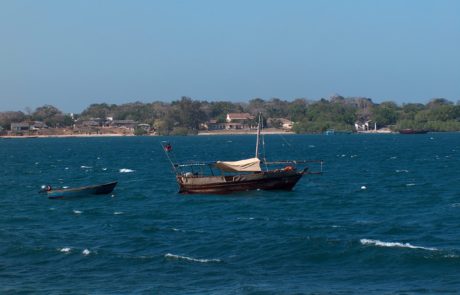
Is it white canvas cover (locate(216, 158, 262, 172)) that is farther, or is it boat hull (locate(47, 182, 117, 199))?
white canvas cover (locate(216, 158, 262, 172))

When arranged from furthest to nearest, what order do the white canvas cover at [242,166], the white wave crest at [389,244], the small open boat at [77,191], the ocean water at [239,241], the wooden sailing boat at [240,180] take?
the white canvas cover at [242,166]
the wooden sailing boat at [240,180]
the small open boat at [77,191]
the white wave crest at [389,244]
the ocean water at [239,241]

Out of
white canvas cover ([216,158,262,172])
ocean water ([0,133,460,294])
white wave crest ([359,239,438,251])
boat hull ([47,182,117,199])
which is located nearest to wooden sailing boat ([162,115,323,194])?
white canvas cover ([216,158,262,172])

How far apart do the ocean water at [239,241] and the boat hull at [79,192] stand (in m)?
0.90

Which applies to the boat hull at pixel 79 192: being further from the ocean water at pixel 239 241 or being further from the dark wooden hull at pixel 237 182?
the dark wooden hull at pixel 237 182

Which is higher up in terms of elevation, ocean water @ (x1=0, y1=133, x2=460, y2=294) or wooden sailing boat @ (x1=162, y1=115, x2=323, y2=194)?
wooden sailing boat @ (x1=162, y1=115, x2=323, y2=194)

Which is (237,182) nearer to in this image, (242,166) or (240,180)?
(240,180)

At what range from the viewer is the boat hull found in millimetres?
75188

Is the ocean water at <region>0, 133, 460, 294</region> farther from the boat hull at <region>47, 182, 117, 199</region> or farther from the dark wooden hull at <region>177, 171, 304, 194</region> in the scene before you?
the dark wooden hull at <region>177, 171, 304, 194</region>

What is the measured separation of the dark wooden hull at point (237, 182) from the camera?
76000 millimetres

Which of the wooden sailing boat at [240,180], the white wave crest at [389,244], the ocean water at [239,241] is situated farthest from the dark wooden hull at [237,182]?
the white wave crest at [389,244]

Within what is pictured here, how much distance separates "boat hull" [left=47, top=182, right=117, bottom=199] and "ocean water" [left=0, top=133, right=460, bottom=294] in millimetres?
896

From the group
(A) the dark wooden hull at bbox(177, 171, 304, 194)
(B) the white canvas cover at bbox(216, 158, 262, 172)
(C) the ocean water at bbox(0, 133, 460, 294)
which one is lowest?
(C) the ocean water at bbox(0, 133, 460, 294)

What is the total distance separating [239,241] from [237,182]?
2718cm

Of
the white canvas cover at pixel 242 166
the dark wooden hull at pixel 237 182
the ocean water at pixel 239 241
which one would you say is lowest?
the ocean water at pixel 239 241
